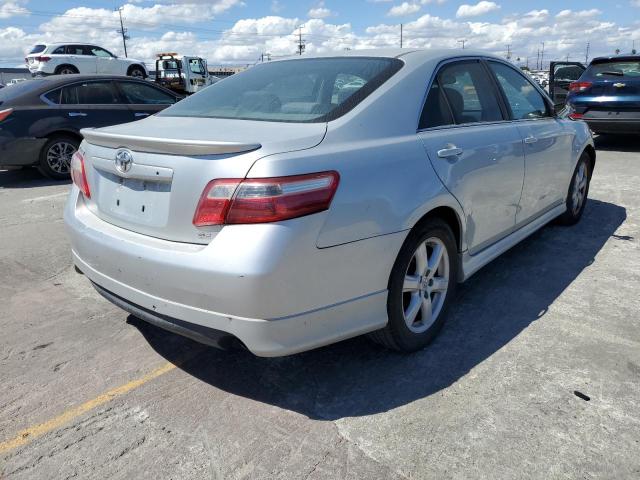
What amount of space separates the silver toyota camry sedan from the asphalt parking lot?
0.34 meters

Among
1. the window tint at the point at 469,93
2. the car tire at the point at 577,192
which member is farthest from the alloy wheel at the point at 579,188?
the window tint at the point at 469,93

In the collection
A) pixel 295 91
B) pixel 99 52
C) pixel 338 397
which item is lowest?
pixel 338 397

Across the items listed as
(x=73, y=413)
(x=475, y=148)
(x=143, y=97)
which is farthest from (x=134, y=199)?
(x=143, y=97)

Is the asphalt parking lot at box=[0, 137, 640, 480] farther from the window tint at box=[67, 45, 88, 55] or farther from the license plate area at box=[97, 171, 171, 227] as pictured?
the window tint at box=[67, 45, 88, 55]

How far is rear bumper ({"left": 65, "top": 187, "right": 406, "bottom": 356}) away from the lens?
6.77 feet

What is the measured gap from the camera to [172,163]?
2.24 meters

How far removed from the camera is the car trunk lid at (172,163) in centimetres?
215

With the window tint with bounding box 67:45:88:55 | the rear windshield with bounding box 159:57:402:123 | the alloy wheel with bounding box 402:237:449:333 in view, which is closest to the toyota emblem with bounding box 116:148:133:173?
the rear windshield with bounding box 159:57:402:123

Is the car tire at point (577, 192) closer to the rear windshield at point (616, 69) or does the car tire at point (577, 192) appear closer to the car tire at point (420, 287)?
the car tire at point (420, 287)

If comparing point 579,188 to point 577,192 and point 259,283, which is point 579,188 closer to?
point 577,192

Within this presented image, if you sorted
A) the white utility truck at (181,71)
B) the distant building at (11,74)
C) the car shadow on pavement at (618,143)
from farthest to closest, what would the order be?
the distant building at (11,74) → the white utility truck at (181,71) → the car shadow on pavement at (618,143)

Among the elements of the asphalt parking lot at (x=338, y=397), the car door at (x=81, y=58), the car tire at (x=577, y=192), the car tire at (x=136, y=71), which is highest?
the car door at (x=81, y=58)

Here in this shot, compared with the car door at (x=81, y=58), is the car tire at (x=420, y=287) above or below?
below

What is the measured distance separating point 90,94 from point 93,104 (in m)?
0.17
